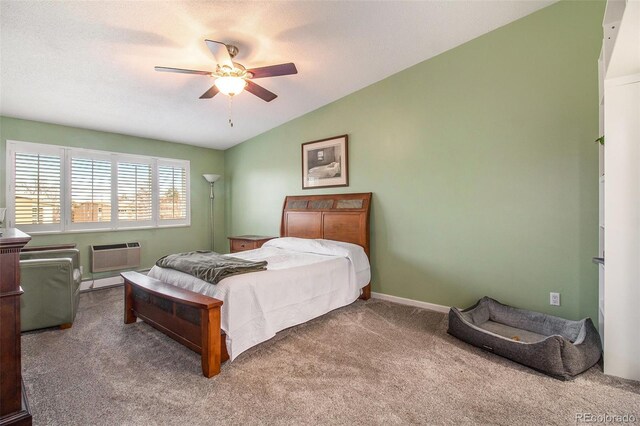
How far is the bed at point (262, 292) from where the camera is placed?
224 cm

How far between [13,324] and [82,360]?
3.57 feet

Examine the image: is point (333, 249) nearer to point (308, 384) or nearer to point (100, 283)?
point (308, 384)

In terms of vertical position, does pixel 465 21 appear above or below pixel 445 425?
above

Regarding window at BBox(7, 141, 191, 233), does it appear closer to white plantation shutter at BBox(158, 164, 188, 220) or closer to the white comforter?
white plantation shutter at BBox(158, 164, 188, 220)

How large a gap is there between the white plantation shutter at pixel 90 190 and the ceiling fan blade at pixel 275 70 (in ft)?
11.7

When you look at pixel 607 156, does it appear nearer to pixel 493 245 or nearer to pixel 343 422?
pixel 493 245

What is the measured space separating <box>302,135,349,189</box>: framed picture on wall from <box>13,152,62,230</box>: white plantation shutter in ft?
11.7

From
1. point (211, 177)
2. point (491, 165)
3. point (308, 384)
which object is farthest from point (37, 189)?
point (491, 165)

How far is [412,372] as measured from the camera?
2178 mm

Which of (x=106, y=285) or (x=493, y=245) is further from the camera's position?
(x=106, y=285)

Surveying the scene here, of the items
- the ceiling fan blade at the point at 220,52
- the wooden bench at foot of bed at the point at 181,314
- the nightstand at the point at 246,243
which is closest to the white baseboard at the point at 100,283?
the nightstand at the point at 246,243

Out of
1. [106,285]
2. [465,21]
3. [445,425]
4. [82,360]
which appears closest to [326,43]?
[465,21]

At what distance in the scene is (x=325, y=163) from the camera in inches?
179

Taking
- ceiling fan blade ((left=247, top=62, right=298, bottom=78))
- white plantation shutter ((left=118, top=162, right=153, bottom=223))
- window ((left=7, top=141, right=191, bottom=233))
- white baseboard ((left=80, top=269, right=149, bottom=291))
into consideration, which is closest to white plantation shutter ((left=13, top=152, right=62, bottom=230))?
window ((left=7, top=141, right=191, bottom=233))
